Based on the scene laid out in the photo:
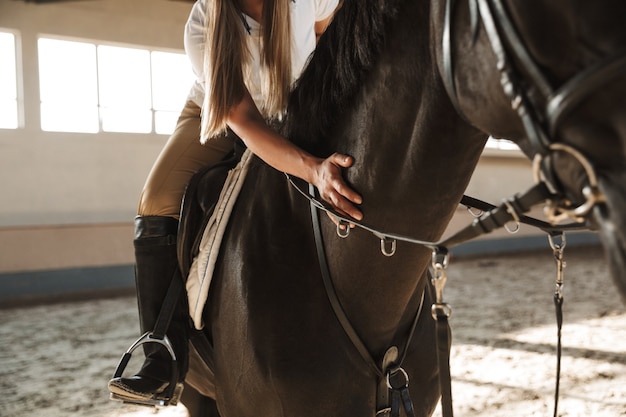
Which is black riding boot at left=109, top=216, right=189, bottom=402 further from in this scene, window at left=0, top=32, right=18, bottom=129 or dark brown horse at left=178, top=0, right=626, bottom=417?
window at left=0, top=32, right=18, bottom=129

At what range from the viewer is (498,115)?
72cm

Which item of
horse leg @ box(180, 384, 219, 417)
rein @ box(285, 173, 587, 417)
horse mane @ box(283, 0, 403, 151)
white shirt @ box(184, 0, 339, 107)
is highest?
white shirt @ box(184, 0, 339, 107)

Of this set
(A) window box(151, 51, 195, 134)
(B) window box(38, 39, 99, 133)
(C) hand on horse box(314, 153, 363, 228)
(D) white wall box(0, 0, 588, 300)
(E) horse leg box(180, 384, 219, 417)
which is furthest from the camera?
(A) window box(151, 51, 195, 134)

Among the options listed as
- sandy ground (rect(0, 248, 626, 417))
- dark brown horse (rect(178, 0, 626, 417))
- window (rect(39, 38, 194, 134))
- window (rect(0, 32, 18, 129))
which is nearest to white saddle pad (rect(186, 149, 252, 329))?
dark brown horse (rect(178, 0, 626, 417))

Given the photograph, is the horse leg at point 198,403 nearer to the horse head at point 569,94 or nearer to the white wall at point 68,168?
the horse head at point 569,94

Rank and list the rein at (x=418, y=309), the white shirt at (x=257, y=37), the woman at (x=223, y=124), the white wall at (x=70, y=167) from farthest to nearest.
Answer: the white wall at (x=70, y=167) → the white shirt at (x=257, y=37) → the woman at (x=223, y=124) → the rein at (x=418, y=309)

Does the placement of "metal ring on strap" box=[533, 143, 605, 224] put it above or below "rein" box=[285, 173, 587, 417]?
above

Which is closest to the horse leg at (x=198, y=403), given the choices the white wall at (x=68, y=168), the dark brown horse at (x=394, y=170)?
the dark brown horse at (x=394, y=170)

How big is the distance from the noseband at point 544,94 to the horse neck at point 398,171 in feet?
0.66

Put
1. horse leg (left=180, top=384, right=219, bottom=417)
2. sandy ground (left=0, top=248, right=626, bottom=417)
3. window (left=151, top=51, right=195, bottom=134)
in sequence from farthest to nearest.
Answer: window (left=151, top=51, right=195, bottom=134) < sandy ground (left=0, top=248, right=626, bottom=417) < horse leg (left=180, top=384, right=219, bottom=417)

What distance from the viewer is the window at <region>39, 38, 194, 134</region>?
6.73 meters

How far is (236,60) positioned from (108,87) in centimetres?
641

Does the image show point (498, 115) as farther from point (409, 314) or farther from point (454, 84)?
point (409, 314)

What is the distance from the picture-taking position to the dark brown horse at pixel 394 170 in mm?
616
